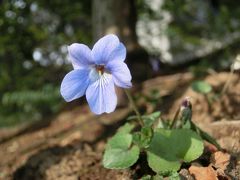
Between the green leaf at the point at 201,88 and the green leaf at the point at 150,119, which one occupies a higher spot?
the green leaf at the point at 150,119

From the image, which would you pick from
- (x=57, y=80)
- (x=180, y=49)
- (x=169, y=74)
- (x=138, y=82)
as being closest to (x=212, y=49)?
(x=180, y=49)

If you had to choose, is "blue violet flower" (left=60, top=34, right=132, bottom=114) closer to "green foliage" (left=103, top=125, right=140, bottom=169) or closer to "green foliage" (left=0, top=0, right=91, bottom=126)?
"green foliage" (left=103, top=125, right=140, bottom=169)

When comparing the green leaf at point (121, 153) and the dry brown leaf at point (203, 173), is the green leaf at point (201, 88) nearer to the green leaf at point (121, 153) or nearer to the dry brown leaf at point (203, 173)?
the green leaf at point (121, 153)

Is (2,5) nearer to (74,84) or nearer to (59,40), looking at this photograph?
(59,40)

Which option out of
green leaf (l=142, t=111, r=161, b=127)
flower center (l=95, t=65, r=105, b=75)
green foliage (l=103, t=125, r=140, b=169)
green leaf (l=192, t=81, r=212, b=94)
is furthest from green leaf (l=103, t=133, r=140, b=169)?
green leaf (l=192, t=81, r=212, b=94)

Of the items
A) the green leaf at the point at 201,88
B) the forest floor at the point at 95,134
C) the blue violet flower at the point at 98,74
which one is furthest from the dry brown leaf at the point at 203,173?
the green leaf at the point at 201,88

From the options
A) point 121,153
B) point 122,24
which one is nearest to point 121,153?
point 121,153
